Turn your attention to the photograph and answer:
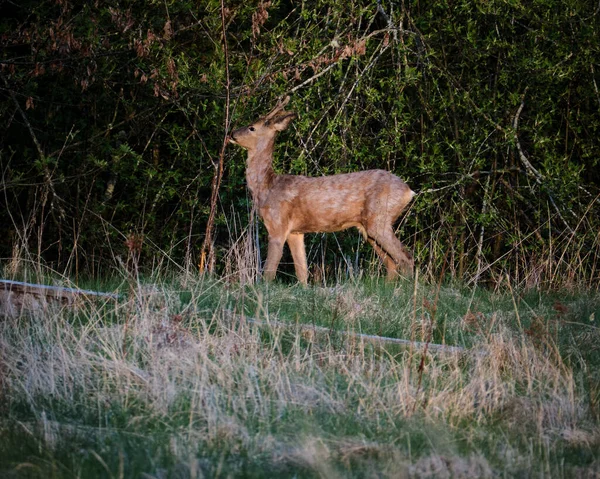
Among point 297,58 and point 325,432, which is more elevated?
point 297,58

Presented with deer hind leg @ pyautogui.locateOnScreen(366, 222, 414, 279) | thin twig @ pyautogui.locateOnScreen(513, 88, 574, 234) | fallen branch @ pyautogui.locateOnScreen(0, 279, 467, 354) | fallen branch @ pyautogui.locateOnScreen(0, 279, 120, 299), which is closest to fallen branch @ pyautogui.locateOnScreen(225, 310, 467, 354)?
fallen branch @ pyautogui.locateOnScreen(0, 279, 467, 354)

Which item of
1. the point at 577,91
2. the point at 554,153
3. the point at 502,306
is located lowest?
the point at 502,306

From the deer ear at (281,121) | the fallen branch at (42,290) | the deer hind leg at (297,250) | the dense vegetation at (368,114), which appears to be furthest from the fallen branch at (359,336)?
the dense vegetation at (368,114)

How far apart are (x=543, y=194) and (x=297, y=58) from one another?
2.96 m

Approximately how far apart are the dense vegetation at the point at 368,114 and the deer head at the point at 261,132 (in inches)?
23.0

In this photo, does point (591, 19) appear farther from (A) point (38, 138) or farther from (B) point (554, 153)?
(A) point (38, 138)

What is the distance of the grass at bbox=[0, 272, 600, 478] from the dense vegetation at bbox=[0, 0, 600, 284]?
4.03 meters

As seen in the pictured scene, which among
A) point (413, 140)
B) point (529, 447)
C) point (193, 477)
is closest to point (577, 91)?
point (413, 140)

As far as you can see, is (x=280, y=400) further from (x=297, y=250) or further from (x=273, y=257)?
(x=297, y=250)

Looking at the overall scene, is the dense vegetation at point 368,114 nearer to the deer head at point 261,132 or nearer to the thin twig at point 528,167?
the thin twig at point 528,167

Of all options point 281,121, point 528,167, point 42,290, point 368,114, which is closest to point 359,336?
point 42,290

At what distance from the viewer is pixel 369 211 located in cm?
816

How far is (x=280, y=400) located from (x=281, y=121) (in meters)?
4.60

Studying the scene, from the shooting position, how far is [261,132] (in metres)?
Answer: 8.52
